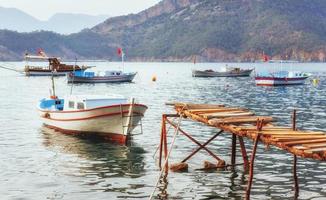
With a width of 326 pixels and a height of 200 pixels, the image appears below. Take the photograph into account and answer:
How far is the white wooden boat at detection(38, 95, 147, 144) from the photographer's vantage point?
34.8 meters

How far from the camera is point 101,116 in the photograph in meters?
35.4

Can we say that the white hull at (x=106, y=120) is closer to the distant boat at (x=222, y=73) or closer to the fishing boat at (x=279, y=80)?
the fishing boat at (x=279, y=80)

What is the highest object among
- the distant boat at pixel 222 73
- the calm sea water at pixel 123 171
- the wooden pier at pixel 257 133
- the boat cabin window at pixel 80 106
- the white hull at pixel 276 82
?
the wooden pier at pixel 257 133

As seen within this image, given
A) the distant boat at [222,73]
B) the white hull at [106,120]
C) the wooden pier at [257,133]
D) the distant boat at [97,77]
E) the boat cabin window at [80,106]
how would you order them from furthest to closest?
the distant boat at [222,73] → the distant boat at [97,77] → the boat cabin window at [80,106] → the white hull at [106,120] → the wooden pier at [257,133]

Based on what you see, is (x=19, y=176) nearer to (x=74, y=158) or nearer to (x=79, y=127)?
(x=74, y=158)

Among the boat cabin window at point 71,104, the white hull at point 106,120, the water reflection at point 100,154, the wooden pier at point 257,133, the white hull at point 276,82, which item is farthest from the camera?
the white hull at point 276,82

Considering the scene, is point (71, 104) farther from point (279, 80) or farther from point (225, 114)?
point (279, 80)

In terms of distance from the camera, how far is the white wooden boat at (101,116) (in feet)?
114

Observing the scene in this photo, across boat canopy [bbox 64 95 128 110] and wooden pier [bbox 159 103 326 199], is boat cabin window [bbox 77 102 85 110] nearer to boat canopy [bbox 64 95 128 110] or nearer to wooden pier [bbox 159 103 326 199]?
boat canopy [bbox 64 95 128 110]

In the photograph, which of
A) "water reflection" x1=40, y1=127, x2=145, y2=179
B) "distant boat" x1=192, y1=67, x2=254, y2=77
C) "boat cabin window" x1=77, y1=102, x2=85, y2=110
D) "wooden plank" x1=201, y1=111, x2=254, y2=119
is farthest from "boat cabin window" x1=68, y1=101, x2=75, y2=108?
"distant boat" x1=192, y1=67, x2=254, y2=77

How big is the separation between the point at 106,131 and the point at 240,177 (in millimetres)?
13094

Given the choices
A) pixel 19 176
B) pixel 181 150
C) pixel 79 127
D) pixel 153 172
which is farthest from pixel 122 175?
pixel 79 127

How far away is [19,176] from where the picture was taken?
2639 cm

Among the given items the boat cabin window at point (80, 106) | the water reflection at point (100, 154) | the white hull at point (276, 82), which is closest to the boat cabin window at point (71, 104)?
the boat cabin window at point (80, 106)
